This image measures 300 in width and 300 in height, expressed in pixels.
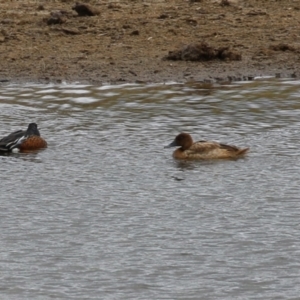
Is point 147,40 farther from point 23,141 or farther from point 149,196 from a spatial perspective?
point 149,196

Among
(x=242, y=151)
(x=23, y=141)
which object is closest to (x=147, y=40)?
(x=23, y=141)

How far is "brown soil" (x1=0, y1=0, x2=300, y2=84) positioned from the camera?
Answer: 15609mm

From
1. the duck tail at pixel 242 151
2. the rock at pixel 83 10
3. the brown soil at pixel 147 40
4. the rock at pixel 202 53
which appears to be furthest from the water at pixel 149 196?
the rock at pixel 83 10

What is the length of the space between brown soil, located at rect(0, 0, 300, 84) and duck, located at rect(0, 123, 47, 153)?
3.18 meters

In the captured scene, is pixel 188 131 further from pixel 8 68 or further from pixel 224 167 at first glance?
pixel 8 68

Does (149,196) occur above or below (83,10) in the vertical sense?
below

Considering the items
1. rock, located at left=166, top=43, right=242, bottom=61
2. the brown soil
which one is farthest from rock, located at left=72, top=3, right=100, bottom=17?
→ rock, located at left=166, top=43, right=242, bottom=61

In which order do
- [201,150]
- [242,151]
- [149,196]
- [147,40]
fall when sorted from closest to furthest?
[149,196], [242,151], [201,150], [147,40]

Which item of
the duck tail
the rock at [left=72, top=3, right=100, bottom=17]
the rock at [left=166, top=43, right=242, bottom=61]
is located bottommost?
the duck tail

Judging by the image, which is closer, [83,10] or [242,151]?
[242,151]

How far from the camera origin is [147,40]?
17031 millimetres

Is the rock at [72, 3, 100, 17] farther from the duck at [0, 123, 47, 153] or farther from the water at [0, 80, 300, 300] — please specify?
the duck at [0, 123, 47, 153]

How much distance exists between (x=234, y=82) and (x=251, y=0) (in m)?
4.39

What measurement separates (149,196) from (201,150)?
1.60 meters
